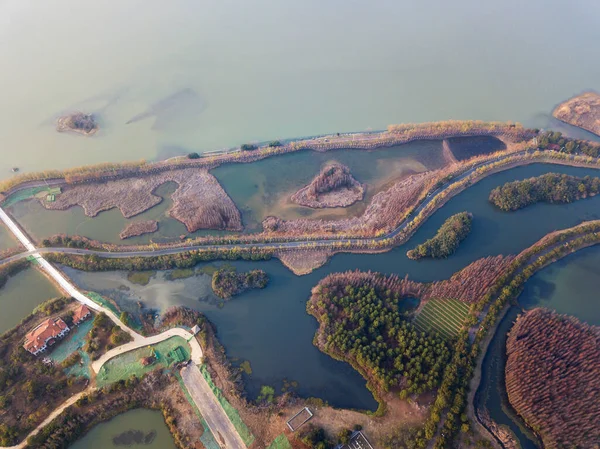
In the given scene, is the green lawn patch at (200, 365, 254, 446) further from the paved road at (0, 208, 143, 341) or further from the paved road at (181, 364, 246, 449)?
the paved road at (0, 208, 143, 341)

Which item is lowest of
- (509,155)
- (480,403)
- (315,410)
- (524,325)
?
(315,410)

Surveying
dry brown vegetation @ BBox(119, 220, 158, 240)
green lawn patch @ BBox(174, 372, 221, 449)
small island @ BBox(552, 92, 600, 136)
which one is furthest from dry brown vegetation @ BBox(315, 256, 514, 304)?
small island @ BBox(552, 92, 600, 136)

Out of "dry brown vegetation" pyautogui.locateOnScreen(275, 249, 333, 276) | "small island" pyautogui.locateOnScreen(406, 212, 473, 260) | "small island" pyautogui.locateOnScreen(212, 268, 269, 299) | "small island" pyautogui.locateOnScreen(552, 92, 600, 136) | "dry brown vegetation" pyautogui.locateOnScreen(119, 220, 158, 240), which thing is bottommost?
"small island" pyautogui.locateOnScreen(212, 268, 269, 299)

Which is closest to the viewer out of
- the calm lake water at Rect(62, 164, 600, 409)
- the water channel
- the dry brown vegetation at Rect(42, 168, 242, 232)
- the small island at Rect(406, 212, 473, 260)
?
the water channel

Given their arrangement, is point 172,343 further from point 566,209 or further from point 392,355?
point 566,209

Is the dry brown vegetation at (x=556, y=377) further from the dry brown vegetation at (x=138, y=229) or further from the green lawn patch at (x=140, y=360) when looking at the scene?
the dry brown vegetation at (x=138, y=229)

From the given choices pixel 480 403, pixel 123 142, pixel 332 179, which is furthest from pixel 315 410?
pixel 123 142

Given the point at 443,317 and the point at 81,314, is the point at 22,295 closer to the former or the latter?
the point at 81,314
